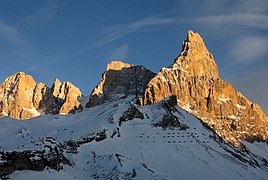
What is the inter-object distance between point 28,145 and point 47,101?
432ft

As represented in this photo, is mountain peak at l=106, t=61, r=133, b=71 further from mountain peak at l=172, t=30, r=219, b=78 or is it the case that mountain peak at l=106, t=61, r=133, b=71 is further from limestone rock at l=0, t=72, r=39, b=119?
limestone rock at l=0, t=72, r=39, b=119

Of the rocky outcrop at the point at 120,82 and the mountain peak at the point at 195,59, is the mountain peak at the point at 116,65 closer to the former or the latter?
the rocky outcrop at the point at 120,82

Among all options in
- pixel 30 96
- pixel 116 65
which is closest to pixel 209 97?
pixel 116 65

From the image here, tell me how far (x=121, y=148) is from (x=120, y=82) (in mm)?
107156

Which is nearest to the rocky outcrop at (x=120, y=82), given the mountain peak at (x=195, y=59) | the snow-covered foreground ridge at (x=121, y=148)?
the mountain peak at (x=195, y=59)

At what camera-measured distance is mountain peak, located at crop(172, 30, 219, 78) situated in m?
157

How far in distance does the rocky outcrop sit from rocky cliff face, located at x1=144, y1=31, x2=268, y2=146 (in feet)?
47.4

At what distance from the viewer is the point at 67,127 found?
68438 mm

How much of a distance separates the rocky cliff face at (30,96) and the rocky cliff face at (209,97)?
38.4 m

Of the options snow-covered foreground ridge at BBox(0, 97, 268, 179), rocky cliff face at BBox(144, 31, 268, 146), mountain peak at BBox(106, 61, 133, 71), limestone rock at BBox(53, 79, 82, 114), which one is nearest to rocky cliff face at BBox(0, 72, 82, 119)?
limestone rock at BBox(53, 79, 82, 114)

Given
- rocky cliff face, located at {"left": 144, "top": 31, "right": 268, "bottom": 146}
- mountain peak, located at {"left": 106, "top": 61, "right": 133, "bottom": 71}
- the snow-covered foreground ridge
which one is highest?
mountain peak, located at {"left": 106, "top": 61, "right": 133, "bottom": 71}

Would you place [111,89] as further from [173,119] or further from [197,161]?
[197,161]

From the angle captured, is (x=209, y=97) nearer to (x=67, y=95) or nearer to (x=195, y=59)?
(x=195, y=59)

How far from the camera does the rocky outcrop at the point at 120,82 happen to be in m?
155
